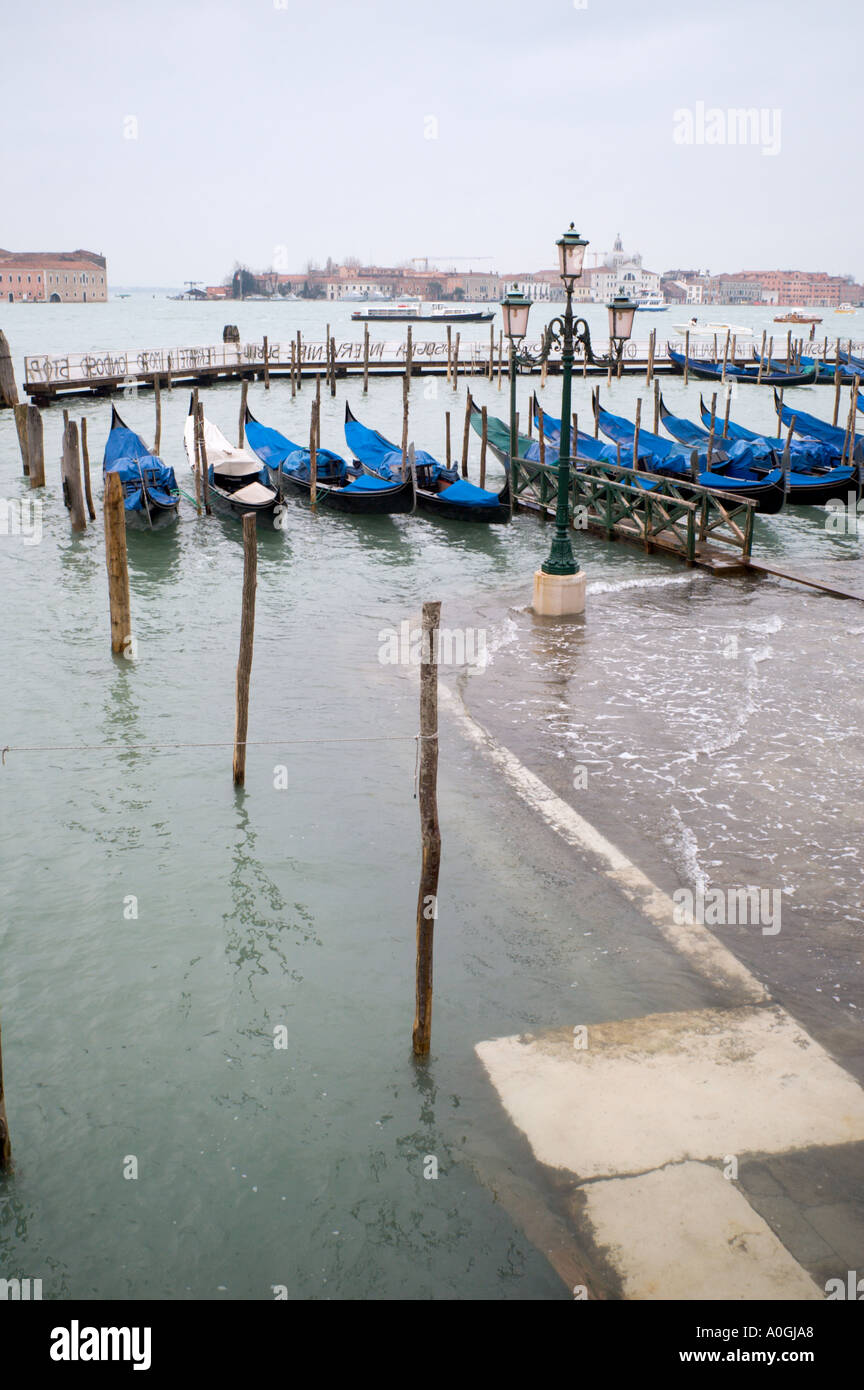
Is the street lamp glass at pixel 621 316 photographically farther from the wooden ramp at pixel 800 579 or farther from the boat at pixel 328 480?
the boat at pixel 328 480

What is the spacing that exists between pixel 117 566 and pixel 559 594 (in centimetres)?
465

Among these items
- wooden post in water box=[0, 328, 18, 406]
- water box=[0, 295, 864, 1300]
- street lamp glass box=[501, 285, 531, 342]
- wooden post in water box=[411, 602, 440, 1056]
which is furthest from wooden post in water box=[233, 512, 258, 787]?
wooden post in water box=[0, 328, 18, 406]

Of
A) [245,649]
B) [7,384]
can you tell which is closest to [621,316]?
[245,649]

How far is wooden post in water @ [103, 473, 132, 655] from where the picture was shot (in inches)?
413

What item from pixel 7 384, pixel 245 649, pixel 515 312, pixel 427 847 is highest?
pixel 515 312

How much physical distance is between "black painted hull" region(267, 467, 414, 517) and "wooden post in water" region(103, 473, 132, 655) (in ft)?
24.5

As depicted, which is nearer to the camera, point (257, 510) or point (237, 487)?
point (257, 510)

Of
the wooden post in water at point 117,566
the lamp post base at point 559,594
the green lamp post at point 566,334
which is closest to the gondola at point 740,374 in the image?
the green lamp post at point 566,334

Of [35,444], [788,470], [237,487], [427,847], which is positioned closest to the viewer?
[427,847]

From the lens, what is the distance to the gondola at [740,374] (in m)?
43.1

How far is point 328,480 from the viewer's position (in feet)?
63.5

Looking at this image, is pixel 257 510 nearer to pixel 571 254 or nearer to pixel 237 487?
pixel 237 487

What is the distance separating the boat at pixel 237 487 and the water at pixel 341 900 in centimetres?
437

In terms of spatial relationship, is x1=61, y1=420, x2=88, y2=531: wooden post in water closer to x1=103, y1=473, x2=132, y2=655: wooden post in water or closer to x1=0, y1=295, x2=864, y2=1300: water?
x1=0, y1=295, x2=864, y2=1300: water
